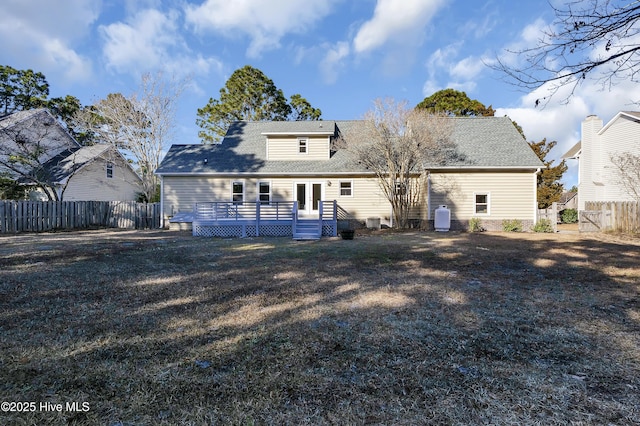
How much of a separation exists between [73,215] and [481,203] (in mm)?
21634

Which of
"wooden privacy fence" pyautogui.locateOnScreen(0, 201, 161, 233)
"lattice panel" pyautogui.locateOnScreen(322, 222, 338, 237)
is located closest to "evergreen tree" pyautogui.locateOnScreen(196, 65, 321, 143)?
"wooden privacy fence" pyautogui.locateOnScreen(0, 201, 161, 233)

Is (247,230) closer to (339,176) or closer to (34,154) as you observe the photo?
(339,176)

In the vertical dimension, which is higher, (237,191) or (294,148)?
(294,148)

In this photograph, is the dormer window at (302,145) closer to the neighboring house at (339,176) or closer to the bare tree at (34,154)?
the neighboring house at (339,176)

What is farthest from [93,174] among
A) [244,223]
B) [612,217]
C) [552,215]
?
[612,217]

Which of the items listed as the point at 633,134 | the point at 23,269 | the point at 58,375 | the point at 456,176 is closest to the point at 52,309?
the point at 58,375

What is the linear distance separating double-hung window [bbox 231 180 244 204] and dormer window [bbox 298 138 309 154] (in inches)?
148

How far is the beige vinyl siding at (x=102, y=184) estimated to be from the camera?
68.7 feet

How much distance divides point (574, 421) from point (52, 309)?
5.61m

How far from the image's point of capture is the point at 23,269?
254 inches

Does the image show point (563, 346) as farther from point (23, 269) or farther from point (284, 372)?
point (23, 269)

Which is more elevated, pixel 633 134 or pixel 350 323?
pixel 633 134

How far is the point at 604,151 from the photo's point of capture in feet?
67.2

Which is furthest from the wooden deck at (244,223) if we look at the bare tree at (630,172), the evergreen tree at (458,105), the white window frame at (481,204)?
the evergreen tree at (458,105)
